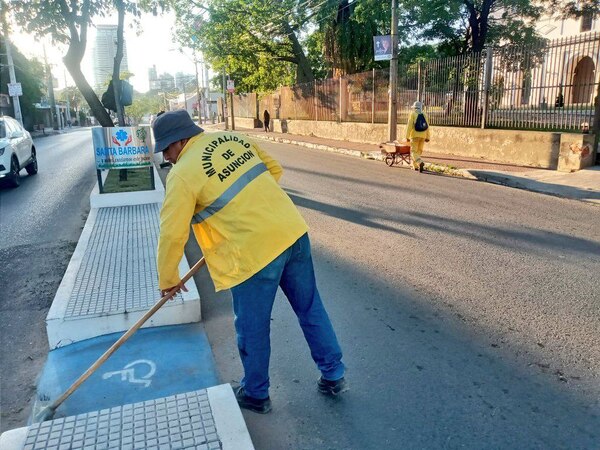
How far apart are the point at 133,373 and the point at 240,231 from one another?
1.46 m

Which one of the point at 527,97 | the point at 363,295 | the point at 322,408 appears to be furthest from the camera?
the point at 527,97

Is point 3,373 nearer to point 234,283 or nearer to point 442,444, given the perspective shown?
point 234,283

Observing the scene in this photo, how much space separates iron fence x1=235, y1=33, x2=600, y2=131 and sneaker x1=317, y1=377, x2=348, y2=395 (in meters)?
10.6

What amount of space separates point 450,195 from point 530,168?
12.9 ft

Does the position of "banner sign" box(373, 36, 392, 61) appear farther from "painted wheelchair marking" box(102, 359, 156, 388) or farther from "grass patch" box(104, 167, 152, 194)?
"painted wheelchair marking" box(102, 359, 156, 388)

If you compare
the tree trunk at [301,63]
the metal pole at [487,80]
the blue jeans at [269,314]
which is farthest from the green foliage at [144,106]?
the blue jeans at [269,314]

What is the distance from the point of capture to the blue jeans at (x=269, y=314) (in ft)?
8.93

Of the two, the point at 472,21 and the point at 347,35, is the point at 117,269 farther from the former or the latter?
the point at 347,35

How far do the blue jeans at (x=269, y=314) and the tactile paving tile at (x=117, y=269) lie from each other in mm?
1518

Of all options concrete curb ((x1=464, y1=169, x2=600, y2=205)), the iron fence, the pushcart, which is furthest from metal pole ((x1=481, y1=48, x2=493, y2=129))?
concrete curb ((x1=464, y1=169, x2=600, y2=205))

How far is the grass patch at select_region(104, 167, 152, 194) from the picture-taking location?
944cm

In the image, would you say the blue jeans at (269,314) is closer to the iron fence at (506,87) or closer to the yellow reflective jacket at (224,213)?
the yellow reflective jacket at (224,213)

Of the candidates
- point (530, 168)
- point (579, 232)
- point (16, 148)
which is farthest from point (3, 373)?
point (530, 168)

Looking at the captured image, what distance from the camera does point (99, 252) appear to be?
18.2ft
